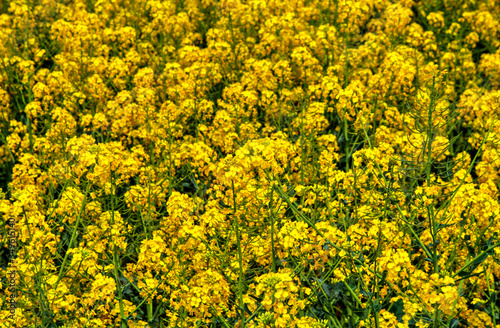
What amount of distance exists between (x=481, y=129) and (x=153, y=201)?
3.58 meters

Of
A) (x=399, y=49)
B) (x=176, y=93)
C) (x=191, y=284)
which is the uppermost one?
(x=399, y=49)

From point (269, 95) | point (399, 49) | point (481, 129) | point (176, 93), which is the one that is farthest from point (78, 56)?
point (481, 129)

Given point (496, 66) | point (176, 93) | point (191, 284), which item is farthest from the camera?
point (496, 66)

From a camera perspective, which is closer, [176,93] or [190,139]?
[190,139]

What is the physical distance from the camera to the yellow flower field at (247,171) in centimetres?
479

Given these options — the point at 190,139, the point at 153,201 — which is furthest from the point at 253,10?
the point at 153,201

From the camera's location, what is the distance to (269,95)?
706 centimetres

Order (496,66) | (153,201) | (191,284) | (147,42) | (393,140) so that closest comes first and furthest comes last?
(191,284) < (153,201) < (393,140) < (496,66) < (147,42)

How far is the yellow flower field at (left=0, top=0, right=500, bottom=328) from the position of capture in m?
4.79

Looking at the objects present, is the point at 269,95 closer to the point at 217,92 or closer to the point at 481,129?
the point at 217,92

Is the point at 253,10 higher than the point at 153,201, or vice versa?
the point at 253,10

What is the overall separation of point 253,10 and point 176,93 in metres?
2.30

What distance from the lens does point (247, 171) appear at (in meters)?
4.92

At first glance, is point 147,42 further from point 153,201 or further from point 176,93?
point 153,201
